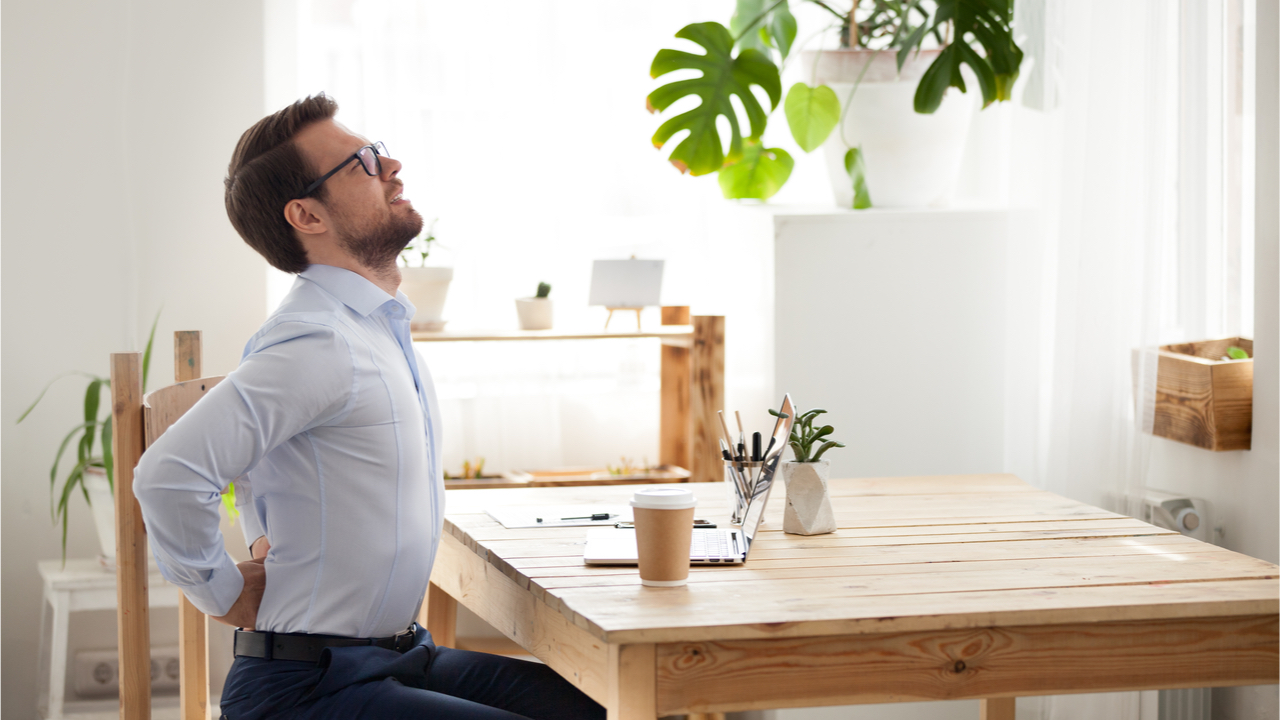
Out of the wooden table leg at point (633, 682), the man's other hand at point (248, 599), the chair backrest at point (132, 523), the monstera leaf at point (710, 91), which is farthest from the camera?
the monstera leaf at point (710, 91)

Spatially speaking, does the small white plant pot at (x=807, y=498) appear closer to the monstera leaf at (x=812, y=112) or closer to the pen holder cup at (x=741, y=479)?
the pen holder cup at (x=741, y=479)

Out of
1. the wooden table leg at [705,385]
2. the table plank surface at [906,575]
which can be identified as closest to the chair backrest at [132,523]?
the table plank surface at [906,575]

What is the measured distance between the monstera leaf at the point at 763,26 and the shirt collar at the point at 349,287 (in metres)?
1.38

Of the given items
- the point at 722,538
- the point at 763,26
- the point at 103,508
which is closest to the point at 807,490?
the point at 722,538

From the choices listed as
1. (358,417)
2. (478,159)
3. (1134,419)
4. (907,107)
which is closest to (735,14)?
(907,107)

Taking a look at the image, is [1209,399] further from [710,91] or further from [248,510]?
[248,510]

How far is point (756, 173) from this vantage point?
274cm

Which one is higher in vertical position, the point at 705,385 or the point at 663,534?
the point at 705,385

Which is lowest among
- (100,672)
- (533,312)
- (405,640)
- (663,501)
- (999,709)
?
(100,672)

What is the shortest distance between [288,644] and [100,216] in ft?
5.61

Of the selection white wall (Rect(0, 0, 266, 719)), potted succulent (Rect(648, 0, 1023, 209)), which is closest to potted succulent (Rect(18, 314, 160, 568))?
white wall (Rect(0, 0, 266, 719))

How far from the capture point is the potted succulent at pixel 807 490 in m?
1.70

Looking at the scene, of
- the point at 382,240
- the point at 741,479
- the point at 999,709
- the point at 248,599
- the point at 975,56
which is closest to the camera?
the point at 248,599

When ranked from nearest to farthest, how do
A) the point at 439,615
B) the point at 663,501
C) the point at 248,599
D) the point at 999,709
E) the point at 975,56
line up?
1. the point at 663,501
2. the point at 248,599
3. the point at 999,709
4. the point at 439,615
5. the point at 975,56
